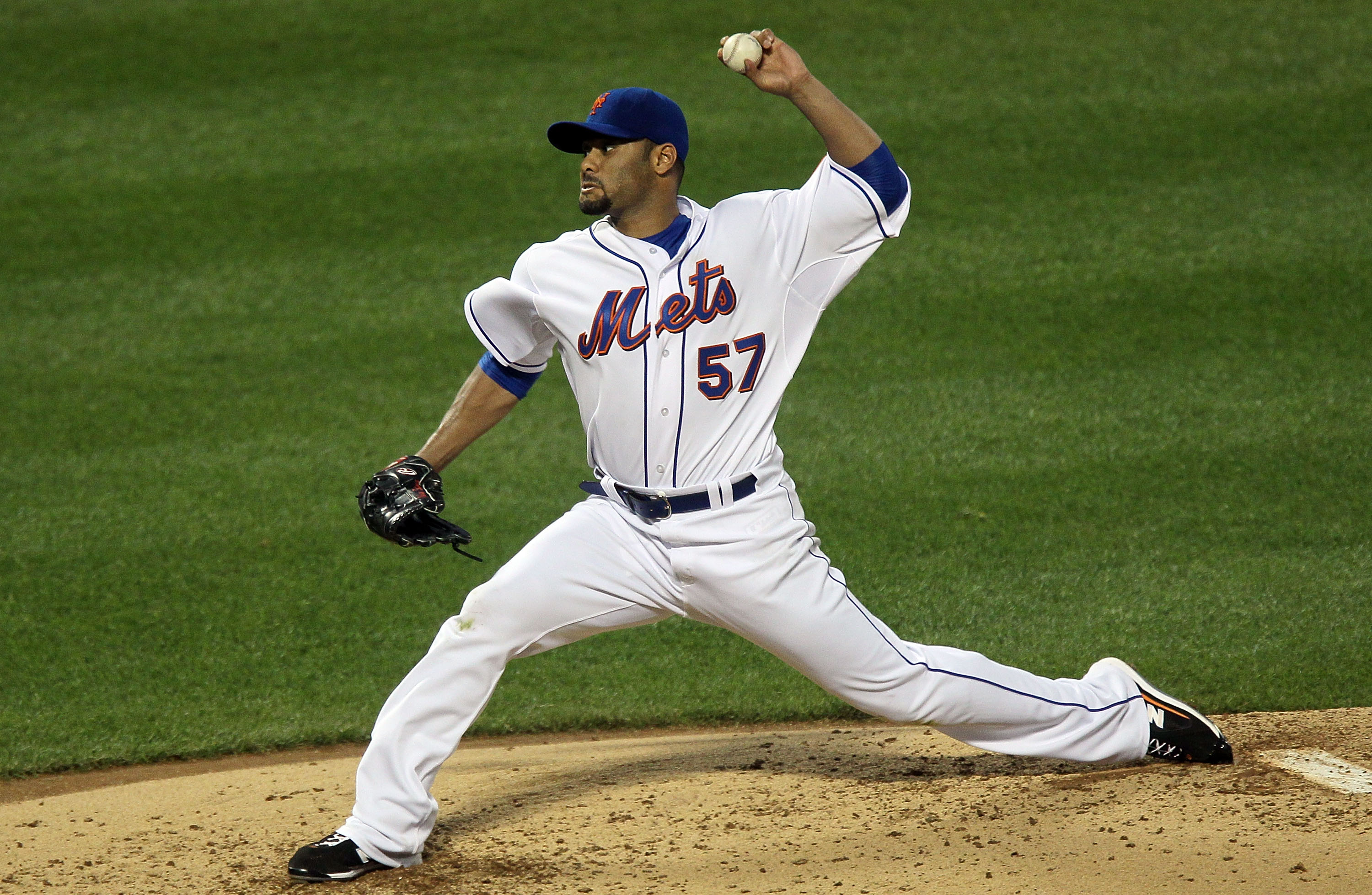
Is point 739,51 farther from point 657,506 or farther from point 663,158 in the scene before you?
point 657,506

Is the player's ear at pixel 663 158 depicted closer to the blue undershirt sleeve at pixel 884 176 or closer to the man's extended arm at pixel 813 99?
the man's extended arm at pixel 813 99

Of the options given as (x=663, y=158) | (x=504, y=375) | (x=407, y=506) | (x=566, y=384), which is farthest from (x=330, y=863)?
(x=566, y=384)

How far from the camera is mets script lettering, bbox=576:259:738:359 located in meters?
3.18

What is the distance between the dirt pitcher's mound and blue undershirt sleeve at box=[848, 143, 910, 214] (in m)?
1.48

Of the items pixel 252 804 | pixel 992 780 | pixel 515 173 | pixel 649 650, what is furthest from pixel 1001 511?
pixel 515 173

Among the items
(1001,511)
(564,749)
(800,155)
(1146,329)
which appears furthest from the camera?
(800,155)

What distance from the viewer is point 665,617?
3299 mm

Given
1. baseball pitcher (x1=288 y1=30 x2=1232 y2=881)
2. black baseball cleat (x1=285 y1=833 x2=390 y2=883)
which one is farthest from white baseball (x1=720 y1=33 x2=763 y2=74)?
black baseball cleat (x1=285 y1=833 x2=390 y2=883)

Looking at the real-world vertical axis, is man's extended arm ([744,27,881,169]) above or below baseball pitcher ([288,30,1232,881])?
above

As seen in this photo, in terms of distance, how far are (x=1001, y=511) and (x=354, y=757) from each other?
2.70 metres

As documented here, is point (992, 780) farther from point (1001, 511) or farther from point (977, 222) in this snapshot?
point (977, 222)

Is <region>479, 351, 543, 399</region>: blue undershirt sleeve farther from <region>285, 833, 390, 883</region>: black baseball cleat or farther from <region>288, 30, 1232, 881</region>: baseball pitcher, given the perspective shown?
<region>285, 833, 390, 883</region>: black baseball cleat

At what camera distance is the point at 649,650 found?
16.0ft

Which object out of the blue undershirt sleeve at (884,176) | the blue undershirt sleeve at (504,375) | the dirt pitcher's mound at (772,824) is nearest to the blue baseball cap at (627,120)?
the blue undershirt sleeve at (884,176)
